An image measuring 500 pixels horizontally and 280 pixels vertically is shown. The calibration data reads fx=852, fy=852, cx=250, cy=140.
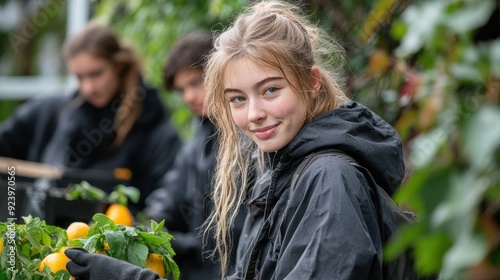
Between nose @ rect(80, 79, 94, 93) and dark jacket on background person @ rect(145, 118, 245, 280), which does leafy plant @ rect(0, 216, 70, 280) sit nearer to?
dark jacket on background person @ rect(145, 118, 245, 280)

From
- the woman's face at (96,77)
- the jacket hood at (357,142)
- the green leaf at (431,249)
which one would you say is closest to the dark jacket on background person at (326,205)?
Answer: the jacket hood at (357,142)

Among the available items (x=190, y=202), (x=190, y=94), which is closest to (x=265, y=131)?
(x=190, y=94)

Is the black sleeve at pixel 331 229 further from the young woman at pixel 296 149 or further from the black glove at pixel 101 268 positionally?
the black glove at pixel 101 268

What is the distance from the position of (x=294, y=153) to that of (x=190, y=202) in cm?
200

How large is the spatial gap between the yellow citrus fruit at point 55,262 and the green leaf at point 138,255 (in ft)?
0.53

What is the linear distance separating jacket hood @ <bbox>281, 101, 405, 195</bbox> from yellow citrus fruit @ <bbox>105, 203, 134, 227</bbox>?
3.73 feet

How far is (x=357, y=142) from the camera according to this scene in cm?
207

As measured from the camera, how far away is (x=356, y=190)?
1938 mm

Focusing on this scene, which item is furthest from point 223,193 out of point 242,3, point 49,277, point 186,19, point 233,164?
point 186,19

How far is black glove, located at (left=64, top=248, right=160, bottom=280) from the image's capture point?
2.06 meters

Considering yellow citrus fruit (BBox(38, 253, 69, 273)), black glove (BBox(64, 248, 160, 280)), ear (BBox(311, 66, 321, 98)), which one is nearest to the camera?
black glove (BBox(64, 248, 160, 280))

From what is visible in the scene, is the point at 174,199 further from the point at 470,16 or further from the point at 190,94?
the point at 470,16

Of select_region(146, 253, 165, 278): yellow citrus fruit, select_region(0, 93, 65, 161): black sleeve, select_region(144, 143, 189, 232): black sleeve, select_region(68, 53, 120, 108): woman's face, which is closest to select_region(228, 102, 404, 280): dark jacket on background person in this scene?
select_region(146, 253, 165, 278): yellow citrus fruit

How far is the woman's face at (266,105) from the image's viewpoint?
215 centimetres
